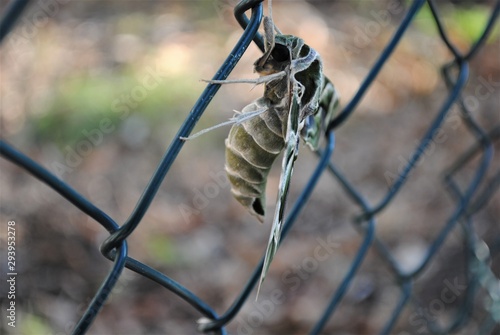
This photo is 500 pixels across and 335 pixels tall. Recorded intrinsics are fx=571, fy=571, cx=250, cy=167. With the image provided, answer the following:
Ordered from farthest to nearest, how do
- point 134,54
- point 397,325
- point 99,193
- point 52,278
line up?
point 134,54 → point 99,193 → point 52,278 → point 397,325

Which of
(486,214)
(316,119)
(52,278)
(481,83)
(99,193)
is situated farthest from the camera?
(481,83)

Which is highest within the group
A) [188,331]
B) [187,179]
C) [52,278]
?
[52,278]

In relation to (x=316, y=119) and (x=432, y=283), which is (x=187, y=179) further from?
(x=316, y=119)

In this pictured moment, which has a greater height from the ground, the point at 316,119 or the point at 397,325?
the point at 316,119

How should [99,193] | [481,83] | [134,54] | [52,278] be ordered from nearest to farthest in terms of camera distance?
[52,278], [99,193], [481,83], [134,54]

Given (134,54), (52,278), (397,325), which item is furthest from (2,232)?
(134,54)

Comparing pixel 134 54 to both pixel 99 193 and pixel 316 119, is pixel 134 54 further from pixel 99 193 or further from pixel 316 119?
pixel 316 119

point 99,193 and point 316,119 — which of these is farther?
point 99,193

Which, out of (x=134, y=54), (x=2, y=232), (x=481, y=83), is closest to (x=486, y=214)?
(x=481, y=83)

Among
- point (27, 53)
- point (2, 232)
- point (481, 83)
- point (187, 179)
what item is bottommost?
point (481, 83)
